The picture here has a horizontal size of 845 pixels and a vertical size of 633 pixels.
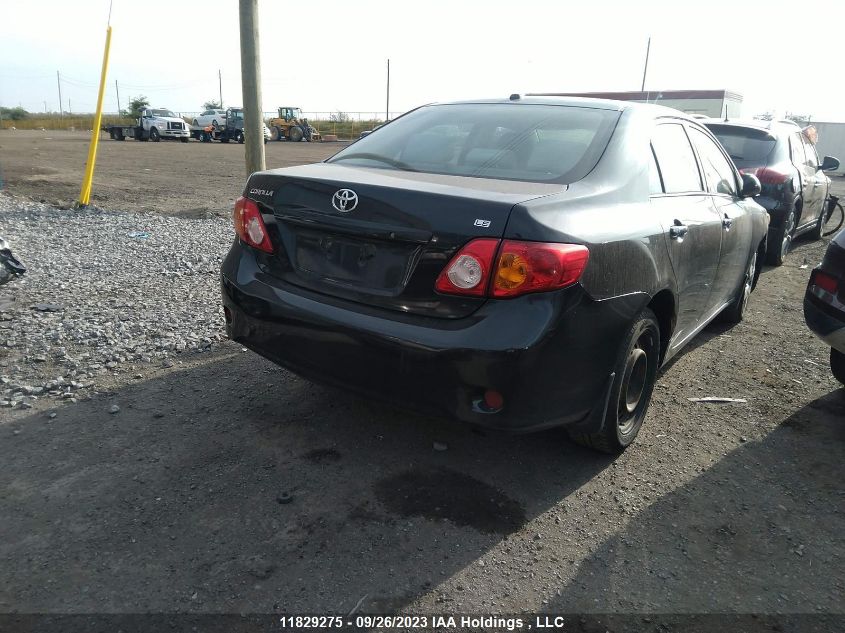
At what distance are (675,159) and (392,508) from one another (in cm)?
246

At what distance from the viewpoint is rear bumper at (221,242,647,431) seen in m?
2.45

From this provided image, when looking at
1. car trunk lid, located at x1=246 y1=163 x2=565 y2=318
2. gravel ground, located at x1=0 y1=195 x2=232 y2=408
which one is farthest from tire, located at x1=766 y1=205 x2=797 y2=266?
gravel ground, located at x1=0 y1=195 x2=232 y2=408

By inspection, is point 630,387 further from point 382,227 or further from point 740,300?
point 740,300

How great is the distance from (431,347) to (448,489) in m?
0.79

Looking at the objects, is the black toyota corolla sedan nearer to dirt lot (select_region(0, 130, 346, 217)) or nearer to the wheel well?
the wheel well

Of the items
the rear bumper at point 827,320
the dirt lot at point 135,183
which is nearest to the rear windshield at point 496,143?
the rear bumper at point 827,320

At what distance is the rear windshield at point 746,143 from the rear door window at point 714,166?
3426 mm

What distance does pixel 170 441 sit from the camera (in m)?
3.23

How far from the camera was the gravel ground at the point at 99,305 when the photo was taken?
3.97 meters

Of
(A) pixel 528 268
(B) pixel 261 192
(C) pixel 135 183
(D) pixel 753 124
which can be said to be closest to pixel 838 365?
(A) pixel 528 268

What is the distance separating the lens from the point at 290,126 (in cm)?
4438

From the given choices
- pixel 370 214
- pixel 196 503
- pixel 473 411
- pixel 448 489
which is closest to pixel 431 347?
pixel 473 411

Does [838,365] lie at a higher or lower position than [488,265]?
lower

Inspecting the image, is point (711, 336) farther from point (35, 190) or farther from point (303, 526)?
point (35, 190)
